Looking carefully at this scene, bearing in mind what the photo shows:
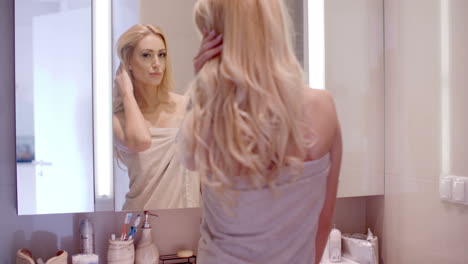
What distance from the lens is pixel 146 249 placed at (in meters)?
1.38

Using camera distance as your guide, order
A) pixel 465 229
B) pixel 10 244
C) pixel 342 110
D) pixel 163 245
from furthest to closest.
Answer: pixel 342 110 → pixel 163 245 → pixel 10 244 → pixel 465 229

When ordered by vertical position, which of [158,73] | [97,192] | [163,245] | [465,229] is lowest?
[163,245]

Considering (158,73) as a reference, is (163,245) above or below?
below

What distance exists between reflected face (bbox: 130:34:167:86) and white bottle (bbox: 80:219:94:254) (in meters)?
0.52

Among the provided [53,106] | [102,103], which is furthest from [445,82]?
[53,106]

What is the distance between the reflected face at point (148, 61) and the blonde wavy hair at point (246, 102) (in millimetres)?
655

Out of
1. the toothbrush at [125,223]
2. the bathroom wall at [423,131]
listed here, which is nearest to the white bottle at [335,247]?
the bathroom wall at [423,131]

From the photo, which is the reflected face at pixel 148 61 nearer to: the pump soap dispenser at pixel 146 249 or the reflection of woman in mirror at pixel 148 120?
the reflection of woman in mirror at pixel 148 120

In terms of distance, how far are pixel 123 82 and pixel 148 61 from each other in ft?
0.37

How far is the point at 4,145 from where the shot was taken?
4.25ft

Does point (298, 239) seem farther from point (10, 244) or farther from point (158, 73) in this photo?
point (10, 244)

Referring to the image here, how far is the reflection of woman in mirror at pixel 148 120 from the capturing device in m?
1.34

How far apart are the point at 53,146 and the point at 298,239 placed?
2.93ft

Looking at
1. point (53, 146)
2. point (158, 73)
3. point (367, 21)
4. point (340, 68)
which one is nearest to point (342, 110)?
point (340, 68)
